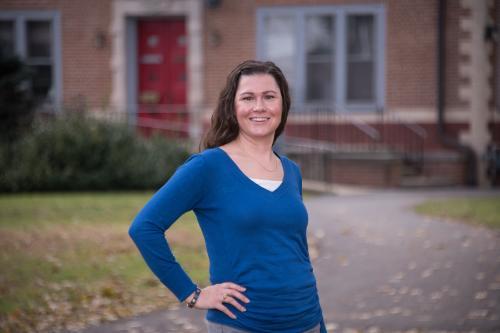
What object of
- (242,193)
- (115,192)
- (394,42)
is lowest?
(115,192)

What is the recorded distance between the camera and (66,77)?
61.1 ft

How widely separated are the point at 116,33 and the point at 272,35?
11.7 ft

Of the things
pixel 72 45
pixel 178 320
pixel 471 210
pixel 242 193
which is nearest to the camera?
pixel 242 193

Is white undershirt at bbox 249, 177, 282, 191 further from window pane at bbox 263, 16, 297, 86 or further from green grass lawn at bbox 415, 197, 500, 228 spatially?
window pane at bbox 263, 16, 297, 86

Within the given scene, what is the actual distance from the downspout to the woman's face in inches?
563

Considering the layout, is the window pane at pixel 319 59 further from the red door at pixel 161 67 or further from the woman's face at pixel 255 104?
the woman's face at pixel 255 104

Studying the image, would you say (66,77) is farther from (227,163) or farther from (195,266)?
(227,163)

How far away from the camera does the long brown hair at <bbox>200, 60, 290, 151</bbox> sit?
10.1ft

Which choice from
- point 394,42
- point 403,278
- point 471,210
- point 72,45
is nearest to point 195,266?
point 403,278

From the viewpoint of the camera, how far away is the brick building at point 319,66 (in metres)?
16.8

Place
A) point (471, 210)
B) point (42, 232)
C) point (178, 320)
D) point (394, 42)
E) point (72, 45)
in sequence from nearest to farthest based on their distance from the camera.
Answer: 1. point (178, 320)
2. point (42, 232)
3. point (471, 210)
4. point (394, 42)
5. point (72, 45)

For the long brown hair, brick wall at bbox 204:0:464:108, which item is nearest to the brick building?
brick wall at bbox 204:0:464:108

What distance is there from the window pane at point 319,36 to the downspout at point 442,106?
2354 millimetres

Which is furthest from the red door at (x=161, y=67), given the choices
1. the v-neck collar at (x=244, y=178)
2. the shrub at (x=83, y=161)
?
the v-neck collar at (x=244, y=178)
